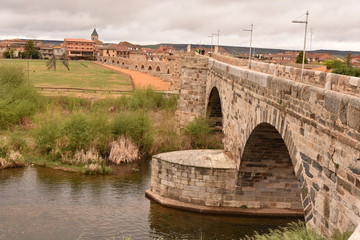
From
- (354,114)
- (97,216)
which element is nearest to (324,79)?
(354,114)

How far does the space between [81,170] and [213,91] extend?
8970 millimetres

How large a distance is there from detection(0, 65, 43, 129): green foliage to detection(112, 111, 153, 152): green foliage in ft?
28.6

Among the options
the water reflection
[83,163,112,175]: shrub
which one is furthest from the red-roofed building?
the water reflection

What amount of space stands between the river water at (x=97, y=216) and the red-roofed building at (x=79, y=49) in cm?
12867

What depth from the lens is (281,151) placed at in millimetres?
16359

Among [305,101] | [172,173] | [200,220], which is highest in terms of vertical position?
[305,101]

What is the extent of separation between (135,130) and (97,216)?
9.86 meters

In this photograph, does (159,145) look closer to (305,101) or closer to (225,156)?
(225,156)

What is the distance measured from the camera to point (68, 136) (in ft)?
82.0

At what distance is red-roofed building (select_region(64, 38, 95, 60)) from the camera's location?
5674 inches

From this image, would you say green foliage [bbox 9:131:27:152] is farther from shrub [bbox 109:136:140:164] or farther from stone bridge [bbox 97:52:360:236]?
stone bridge [bbox 97:52:360:236]

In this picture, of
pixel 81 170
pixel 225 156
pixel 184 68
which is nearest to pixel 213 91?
pixel 184 68

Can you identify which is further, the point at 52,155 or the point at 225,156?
the point at 52,155

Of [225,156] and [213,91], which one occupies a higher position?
[213,91]
